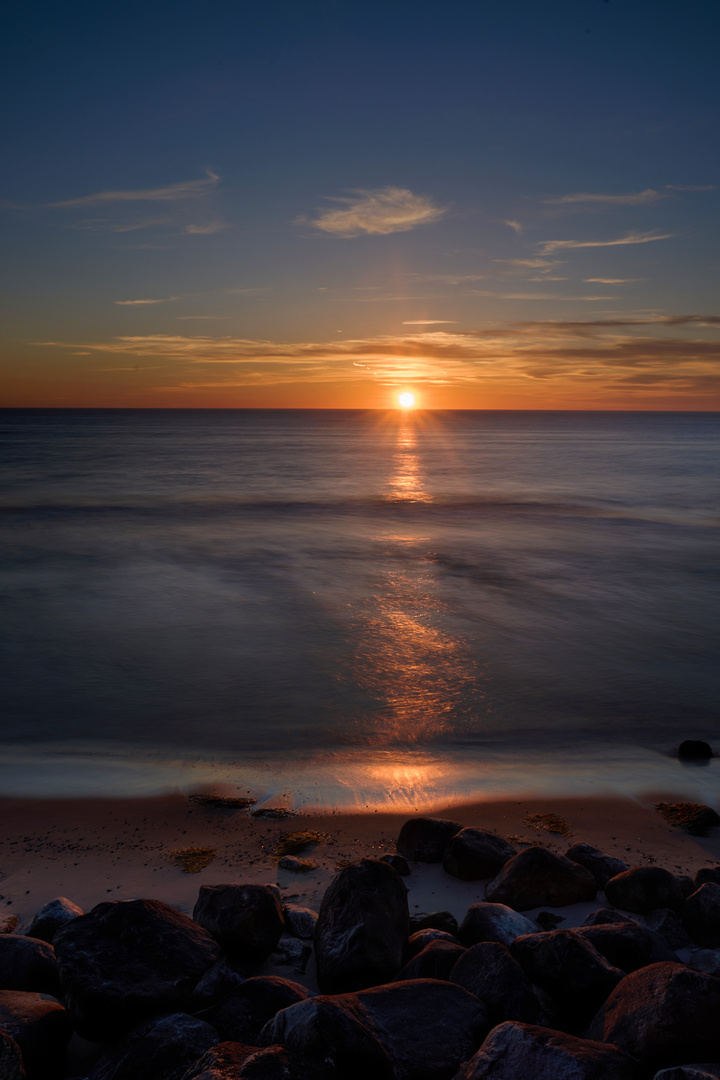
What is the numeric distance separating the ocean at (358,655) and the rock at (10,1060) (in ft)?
11.9

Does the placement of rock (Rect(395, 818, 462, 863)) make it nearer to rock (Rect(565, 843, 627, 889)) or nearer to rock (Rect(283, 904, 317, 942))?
rock (Rect(565, 843, 627, 889))

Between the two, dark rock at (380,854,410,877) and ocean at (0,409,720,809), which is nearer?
dark rock at (380,854,410,877)

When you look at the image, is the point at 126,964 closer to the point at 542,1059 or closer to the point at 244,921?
the point at 244,921

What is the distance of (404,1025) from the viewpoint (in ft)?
11.2

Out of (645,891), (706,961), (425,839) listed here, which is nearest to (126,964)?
(425,839)

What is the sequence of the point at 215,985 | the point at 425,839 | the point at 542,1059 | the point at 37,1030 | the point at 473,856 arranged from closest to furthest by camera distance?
the point at 542,1059 < the point at 37,1030 < the point at 215,985 < the point at 473,856 < the point at 425,839

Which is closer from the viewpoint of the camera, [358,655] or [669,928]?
[669,928]

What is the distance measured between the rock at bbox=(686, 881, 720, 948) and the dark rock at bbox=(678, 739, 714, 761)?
3574 mm

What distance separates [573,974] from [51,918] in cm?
323

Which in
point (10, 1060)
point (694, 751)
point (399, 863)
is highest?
point (10, 1060)

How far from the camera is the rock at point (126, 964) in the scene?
3576 mm

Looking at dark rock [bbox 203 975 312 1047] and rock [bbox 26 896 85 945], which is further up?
dark rock [bbox 203 975 312 1047]

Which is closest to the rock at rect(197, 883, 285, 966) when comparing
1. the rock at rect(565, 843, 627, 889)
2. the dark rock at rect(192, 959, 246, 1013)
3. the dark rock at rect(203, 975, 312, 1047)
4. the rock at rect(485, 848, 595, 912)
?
the dark rock at rect(192, 959, 246, 1013)

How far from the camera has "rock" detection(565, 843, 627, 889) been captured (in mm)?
5227
